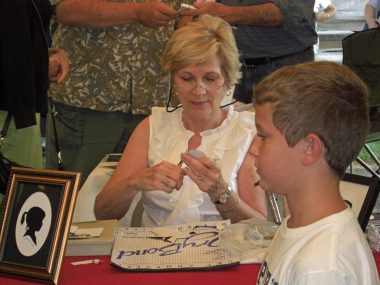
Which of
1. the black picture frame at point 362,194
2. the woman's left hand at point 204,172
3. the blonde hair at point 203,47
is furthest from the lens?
the blonde hair at point 203,47

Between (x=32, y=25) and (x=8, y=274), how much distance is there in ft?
3.14

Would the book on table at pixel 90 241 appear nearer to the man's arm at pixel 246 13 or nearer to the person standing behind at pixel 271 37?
the man's arm at pixel 246 13

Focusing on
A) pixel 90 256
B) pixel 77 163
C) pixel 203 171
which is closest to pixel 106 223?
pixel 90 256

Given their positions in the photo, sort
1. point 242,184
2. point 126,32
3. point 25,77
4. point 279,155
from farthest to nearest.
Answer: point 126,32 < point 242,184 < point 25,77 < point 279,155

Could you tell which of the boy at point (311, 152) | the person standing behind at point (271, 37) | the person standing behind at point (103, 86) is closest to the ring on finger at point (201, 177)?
the boy at point (311, 152)

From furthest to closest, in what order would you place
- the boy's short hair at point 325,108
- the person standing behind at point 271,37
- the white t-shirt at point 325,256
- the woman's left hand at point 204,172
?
1. the person standing behind at point 271,37
2. the woman's left hand at point 204,172
3. the boy's short hair at point 325,108
4. the white t-shirt at point 325,256

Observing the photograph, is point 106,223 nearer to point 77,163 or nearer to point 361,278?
point 361,278

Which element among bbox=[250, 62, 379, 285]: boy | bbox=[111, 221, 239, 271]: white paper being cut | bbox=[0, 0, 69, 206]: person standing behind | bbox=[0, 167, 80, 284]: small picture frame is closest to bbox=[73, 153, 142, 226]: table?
bbox=[0, 0, 69, 206]: person standing behind

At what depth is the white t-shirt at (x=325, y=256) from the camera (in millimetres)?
1193

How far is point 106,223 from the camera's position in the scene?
6.61 ft

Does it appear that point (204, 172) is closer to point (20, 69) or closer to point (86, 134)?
point (20, 69)

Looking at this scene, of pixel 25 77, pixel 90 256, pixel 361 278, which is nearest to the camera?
pixel 361 278

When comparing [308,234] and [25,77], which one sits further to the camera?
[25,77]

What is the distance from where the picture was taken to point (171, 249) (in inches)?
72.9
